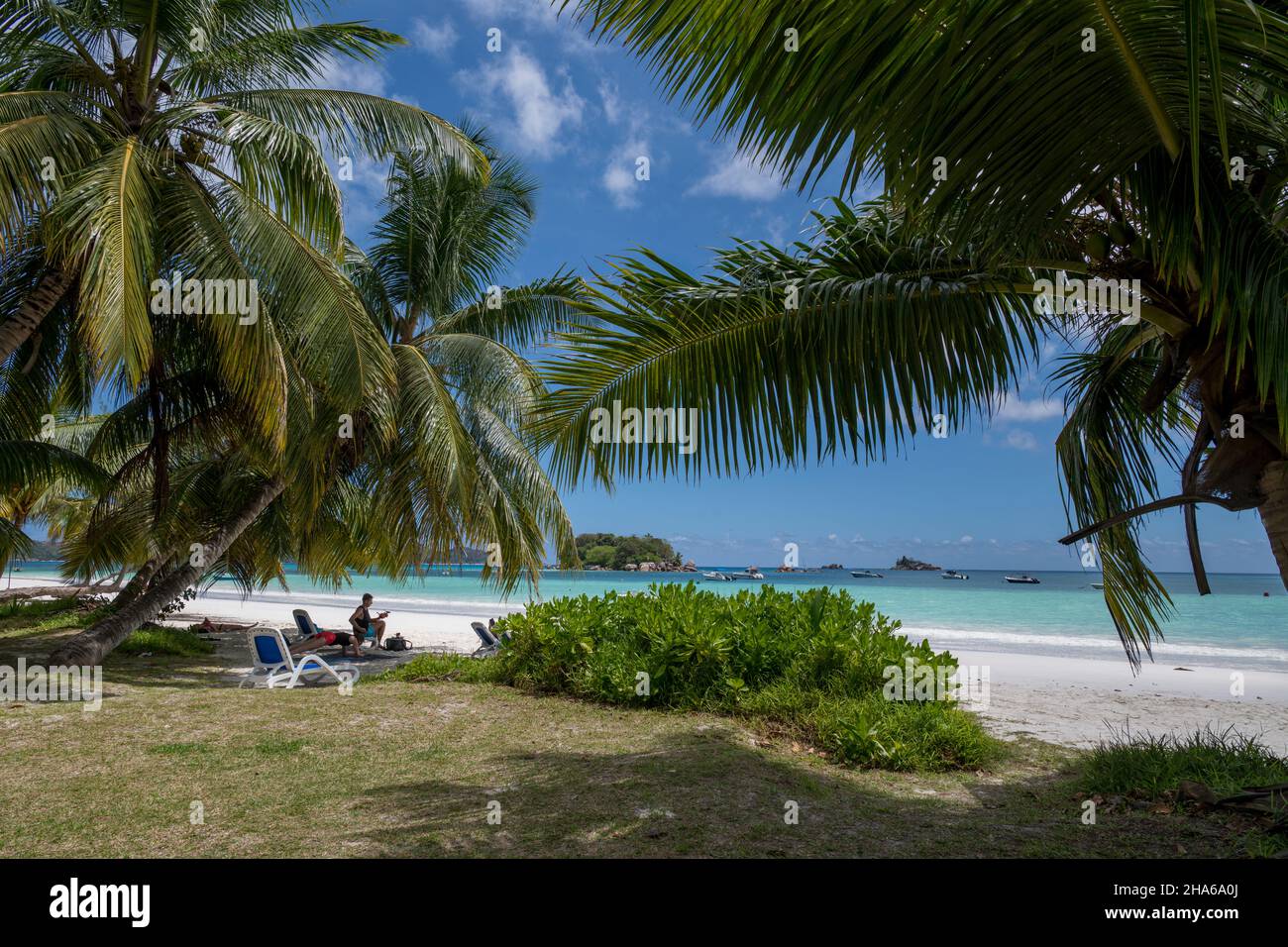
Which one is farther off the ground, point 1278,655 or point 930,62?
point 930,62

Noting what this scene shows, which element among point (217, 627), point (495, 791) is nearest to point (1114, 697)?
point (495, 791)

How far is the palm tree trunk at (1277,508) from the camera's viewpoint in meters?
3.35

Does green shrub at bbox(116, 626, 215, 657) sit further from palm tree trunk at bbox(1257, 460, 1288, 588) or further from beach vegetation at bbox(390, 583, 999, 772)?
palm tree trunk at bbox(1257, 460, 1288, 588)

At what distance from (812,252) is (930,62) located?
205 centimetres

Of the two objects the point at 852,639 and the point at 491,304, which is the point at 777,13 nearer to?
the point at 852,639

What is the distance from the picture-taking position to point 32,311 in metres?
8.38

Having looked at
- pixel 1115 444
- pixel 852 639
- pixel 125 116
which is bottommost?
pixel 852 639

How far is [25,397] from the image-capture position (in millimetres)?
10336

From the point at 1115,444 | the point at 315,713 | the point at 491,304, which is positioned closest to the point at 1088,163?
the point at 1115,444

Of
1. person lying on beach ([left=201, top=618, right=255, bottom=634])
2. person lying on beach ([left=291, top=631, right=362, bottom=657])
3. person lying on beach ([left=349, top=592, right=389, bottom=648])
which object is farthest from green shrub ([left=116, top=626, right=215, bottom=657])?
person lying on beach ([left=201, top=618, right=255, bottom=634])

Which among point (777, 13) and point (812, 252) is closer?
point (777, 13)

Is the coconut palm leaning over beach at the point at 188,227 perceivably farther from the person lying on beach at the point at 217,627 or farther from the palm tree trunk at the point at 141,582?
the person lying on beach at the point at 217,627

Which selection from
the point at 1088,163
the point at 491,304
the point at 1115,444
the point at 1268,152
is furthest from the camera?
the point at 491,304

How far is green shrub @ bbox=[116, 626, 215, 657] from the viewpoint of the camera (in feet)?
42.7
